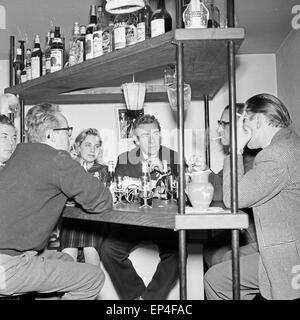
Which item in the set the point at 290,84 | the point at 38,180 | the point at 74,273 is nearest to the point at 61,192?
the point at 38,180

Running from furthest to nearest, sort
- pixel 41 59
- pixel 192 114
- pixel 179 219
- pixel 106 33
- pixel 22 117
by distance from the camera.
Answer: pixel 192 114 → pixel 22 117 → pixel 41 59 → pixel 106 33 → pixel 179 219

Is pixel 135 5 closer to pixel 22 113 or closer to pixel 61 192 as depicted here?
pixel 61 192

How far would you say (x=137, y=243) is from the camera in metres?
2.25

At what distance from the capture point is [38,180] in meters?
1.42

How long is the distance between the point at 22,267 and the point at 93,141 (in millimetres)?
1262

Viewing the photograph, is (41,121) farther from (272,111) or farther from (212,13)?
(212,13)

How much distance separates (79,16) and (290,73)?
4.41 feet

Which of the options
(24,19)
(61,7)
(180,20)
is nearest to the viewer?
(180,20)

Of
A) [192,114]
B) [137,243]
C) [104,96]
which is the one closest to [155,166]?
[137,243]

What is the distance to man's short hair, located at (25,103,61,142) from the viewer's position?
1586mm

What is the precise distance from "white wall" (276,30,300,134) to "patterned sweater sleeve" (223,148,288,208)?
143 centimetres

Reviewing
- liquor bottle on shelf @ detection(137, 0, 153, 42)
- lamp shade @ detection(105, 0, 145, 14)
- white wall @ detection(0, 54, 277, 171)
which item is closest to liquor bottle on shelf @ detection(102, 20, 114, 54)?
liquor bottle on shelf @ detection(137, 0, 153, 42)

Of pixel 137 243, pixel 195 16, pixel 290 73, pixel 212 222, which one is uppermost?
pixel 290 73

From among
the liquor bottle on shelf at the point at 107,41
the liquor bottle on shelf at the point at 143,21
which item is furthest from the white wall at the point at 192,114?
the liquor bottle on shelf at the point at 107,41
